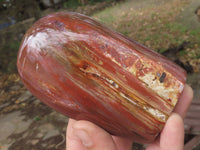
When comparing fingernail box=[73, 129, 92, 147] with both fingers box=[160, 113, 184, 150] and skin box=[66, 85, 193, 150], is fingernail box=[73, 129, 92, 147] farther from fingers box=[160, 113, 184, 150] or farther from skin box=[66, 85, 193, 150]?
fingers box=[160, 113, 184, 150]

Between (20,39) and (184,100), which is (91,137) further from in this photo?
(20,39)

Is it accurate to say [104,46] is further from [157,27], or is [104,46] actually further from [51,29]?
[157,27]

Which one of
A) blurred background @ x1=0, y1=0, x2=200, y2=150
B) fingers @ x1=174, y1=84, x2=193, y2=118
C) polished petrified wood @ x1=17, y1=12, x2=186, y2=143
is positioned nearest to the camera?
polished petrified wood @ x1=17, y1=12, x2=186, y2=143

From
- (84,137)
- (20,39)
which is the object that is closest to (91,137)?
(84,137)

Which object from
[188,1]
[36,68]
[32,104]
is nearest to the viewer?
[36,68]

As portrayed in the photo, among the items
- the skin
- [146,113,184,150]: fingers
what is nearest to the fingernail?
the skin

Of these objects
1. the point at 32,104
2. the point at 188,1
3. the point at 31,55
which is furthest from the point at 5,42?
the point at 188,1
